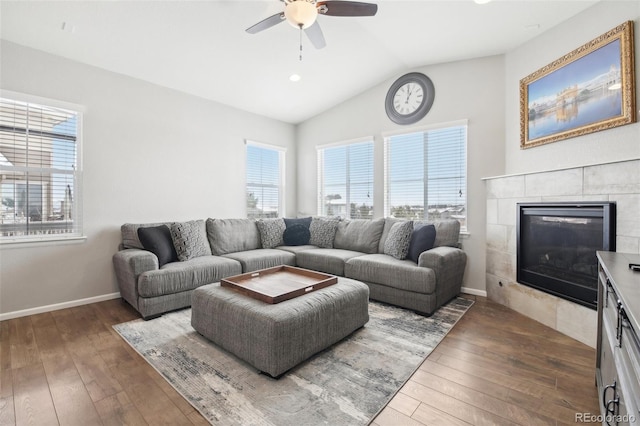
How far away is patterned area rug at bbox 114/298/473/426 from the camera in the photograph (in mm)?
1604

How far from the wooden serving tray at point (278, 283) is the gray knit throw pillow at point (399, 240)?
1.15 metres

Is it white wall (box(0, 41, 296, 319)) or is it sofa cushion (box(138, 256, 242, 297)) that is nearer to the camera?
sofa cushion (box(138, 256, 242, 297))

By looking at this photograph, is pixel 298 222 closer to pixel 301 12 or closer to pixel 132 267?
pixel 132 267

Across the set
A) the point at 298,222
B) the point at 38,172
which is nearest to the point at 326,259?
the point at 298,222

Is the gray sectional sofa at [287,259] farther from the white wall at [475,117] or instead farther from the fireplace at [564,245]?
the fireplace at [564,245]

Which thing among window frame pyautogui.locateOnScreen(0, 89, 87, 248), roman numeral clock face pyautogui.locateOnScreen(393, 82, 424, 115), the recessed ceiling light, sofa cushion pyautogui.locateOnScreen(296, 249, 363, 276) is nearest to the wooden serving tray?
sofa cushion pyautogui.locateOnScreen(296, 249, 363, 276)

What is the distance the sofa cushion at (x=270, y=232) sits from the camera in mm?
4443

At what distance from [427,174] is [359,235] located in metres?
1.29

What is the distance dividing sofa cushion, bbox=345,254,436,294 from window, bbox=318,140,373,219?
1.42 meters

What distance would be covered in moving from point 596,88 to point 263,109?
4142 mm

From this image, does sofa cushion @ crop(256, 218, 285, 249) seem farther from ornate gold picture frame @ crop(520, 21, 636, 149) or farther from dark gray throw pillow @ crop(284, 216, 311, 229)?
ornate gold picture frame @ crop(520, 21, 636, 149)

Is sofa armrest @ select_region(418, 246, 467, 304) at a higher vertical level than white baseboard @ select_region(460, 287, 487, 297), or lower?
higher

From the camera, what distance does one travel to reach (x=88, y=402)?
5.56ft

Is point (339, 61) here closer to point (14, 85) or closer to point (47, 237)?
point (14, 85)
